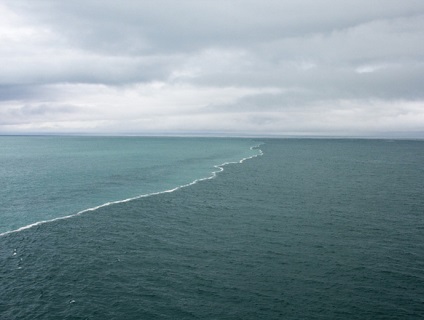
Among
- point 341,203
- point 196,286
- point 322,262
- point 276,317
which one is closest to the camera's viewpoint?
point 276,317

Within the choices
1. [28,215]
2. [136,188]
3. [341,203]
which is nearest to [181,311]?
[28,215]

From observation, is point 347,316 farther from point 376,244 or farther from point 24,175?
point 24,175

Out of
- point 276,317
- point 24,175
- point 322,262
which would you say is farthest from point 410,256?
point 24,175

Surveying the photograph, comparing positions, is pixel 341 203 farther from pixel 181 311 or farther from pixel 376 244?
pixel 181 311

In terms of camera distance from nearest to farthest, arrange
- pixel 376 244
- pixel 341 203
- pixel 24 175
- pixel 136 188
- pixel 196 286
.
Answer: pixel 196 286
pixel 376 244
pixel 341 203
pixel 136 188
pixel 24 175

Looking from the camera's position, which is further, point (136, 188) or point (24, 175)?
point (24, 175)

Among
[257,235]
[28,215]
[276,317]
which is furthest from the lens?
[28,215]
